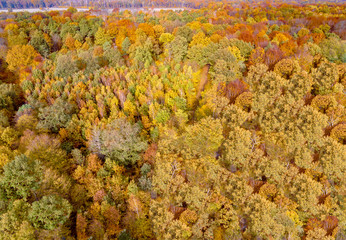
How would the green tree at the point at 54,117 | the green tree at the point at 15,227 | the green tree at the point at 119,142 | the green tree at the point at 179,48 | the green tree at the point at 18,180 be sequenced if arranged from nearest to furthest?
the green tree at the point at 15,227, the green tree at the point at 18,180, the green tree at the point at 119,142, the green tree at the point at 54,117, the green tree at the point at 179,48

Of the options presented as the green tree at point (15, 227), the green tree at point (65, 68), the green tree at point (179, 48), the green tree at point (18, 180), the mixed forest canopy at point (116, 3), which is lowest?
the green tree at point (15, 227)

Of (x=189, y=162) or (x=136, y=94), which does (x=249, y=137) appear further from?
(x=136, y=94)

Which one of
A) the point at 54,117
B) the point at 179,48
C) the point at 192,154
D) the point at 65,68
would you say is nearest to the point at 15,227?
the point at 54,117

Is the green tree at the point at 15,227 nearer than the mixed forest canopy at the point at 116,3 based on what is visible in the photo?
Yes

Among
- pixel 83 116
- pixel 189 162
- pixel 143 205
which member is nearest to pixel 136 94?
pixel 83 116

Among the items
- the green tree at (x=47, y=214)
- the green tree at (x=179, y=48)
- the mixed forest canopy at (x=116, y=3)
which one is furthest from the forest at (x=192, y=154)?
the mixed forest canopy at (x=116, y=3)

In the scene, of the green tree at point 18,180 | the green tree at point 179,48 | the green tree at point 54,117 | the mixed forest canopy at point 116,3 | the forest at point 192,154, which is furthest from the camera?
the mixed forest canopy at point 116,3

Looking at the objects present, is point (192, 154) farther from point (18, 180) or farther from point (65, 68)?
point (65, 68)

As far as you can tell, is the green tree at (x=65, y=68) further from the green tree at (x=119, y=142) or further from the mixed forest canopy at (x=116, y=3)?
the mixed forest canopy at (x=116, y=3)
